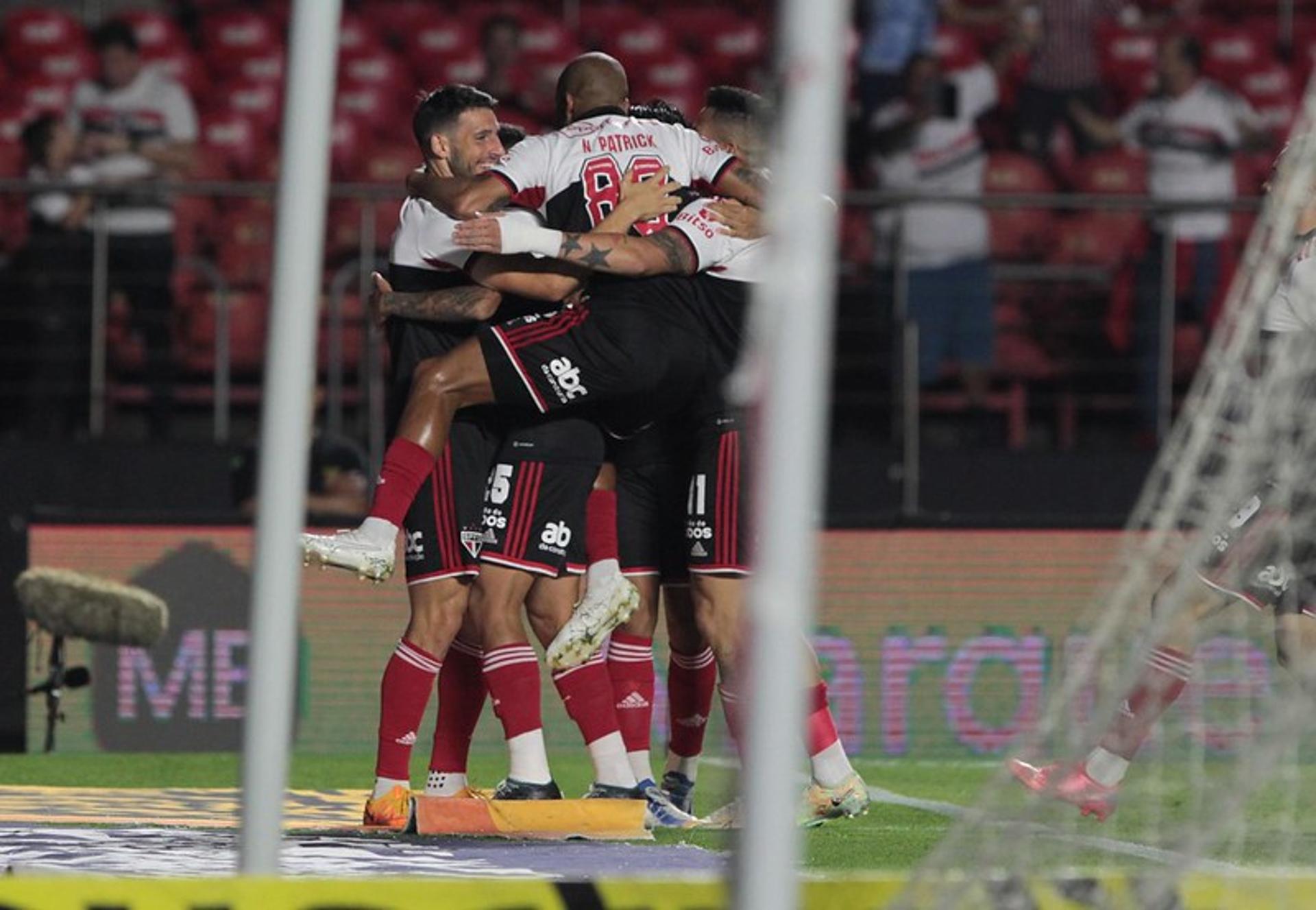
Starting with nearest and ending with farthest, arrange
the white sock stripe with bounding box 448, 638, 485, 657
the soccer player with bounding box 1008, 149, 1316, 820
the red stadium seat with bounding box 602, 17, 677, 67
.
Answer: the soccer player with bounding box 1008, 149, 1316, 820
the white sock stripe with bounding box 448, 638, 485, 657
the red stadium seat with bounding box 602, 17, 677, 67

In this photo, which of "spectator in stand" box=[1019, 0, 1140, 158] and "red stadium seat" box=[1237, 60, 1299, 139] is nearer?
"spectator in stand" box=[1019, 0, 1140, 158]

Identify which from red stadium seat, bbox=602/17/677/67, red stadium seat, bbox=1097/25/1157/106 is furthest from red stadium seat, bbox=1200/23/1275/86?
red stadium seat, bbox=602/17/677/67

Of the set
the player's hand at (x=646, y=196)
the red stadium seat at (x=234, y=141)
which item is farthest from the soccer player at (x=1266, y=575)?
the red stadium seat at (x=234, y=141)

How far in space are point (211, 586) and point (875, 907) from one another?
22.7 ft

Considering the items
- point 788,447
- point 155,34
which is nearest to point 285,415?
point 788,447

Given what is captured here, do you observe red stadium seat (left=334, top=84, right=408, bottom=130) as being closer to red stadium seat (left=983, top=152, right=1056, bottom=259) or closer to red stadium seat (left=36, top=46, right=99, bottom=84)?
red stadium seat (left=36, top=46, right=99, bottom=84)

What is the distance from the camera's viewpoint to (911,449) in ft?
38.0

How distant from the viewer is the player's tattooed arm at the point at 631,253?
6684mm

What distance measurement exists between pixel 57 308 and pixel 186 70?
296cm

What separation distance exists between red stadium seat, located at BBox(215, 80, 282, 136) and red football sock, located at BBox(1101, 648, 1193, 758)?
861 centimetres

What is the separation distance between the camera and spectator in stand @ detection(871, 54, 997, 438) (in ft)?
40.4

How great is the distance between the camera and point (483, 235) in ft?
21.7

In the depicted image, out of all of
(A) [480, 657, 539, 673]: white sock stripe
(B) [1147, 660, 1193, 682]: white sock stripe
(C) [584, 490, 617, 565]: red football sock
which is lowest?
(A) [480, 657, 539, 673]: white sock stripe

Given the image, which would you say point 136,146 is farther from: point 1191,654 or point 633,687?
point 1191,654
